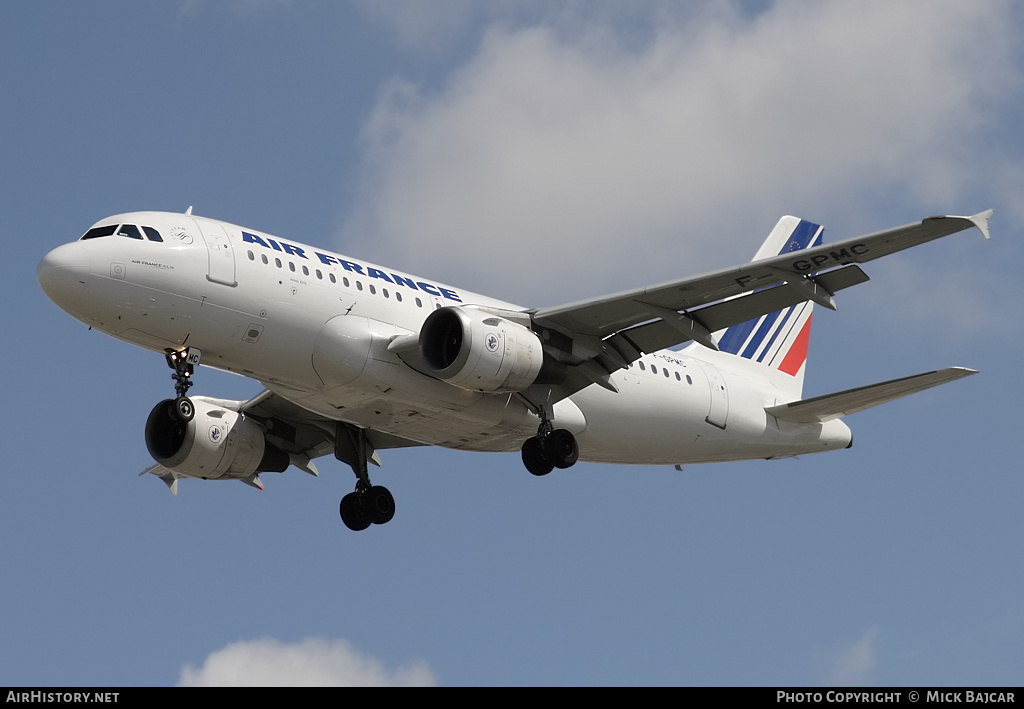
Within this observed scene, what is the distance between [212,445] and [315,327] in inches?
278

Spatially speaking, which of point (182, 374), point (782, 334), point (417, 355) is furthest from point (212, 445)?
point (782, 334)

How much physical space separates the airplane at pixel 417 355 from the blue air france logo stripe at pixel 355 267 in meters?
0.05

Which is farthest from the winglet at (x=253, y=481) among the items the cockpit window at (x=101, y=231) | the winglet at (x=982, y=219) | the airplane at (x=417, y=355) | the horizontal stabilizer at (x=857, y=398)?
the winglet at (x=982, y=219)

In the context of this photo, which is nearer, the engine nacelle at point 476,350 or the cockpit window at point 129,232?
the cockpit window at point 129,232

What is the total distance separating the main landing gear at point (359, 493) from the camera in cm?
3766

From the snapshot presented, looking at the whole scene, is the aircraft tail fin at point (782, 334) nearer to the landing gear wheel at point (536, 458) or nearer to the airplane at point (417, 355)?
the airplane at point (417, 355)

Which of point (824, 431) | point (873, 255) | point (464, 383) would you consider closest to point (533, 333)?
point (464, 383)

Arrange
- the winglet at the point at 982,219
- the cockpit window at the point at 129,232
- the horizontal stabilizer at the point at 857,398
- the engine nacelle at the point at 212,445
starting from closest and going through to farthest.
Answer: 1. the winglet at the point at 982,219
2. the cockpit window at the point at 129,232
3. the horizontal stabilizer at the point at 857,398
4. the engine nacelle at the point at 212,445

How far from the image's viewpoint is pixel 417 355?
32031 millimetres

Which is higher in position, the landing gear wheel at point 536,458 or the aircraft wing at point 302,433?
the aircraft wing at point 302,433

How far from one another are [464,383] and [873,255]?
883cm

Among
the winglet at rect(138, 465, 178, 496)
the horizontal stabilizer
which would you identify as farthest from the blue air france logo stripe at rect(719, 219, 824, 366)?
the winglet at rect(138, 465, 178, 496)

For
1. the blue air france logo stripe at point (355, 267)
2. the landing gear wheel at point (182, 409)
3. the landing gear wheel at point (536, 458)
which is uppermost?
the blue air france logo stripe at point (355, 267)
